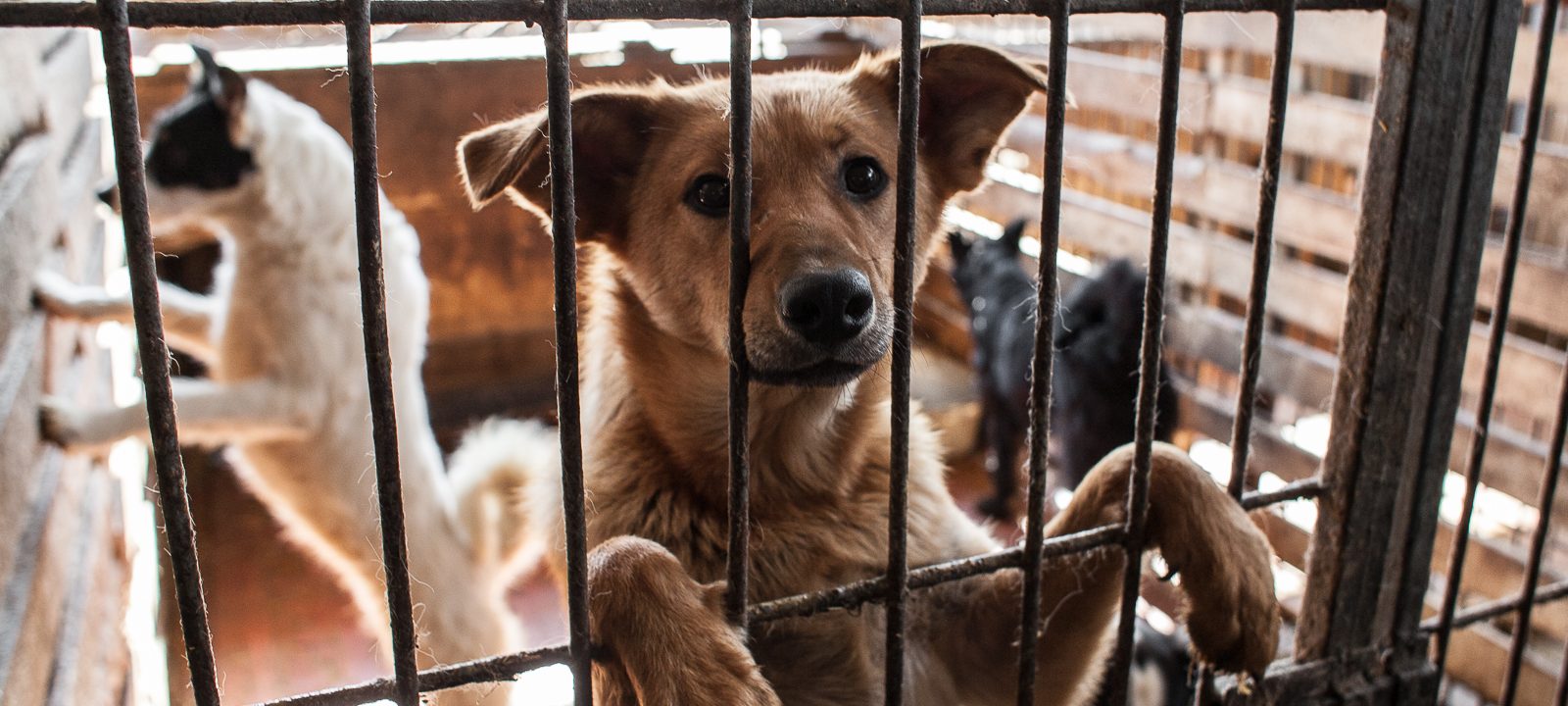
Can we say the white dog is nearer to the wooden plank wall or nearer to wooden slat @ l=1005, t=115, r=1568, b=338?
the wooden plank wall

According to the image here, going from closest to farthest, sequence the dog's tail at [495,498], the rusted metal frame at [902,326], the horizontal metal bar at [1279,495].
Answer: the rusted metal frame at [902,326]
the horizontal metal bar at [1279,495]
the dog's tail at [495,498]

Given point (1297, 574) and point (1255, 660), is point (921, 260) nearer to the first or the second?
point (1255, 660)

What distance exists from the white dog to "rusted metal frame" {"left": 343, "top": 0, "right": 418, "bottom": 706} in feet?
7.88

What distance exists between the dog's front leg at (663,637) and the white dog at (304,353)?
226cm

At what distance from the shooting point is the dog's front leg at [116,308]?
259 centimetres

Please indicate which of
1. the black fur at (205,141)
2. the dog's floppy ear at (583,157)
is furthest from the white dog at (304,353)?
the dog's floppy ear at (583,157)

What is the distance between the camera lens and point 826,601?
1.50m

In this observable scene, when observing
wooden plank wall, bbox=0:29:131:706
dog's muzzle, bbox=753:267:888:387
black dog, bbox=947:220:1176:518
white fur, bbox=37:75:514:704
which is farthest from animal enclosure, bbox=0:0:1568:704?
white fur, bbox=37:75:514:704

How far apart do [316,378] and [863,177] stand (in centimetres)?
246

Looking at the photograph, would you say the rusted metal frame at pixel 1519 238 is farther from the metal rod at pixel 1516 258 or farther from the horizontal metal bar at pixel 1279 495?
the horizontal metal bar at pixel 1279 495

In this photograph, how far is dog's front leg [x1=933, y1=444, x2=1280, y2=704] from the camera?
178cm

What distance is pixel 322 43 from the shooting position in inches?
277

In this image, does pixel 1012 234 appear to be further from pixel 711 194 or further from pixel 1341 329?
pixel 711 194

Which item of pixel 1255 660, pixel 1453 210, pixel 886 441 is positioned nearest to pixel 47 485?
pixel 886 441
